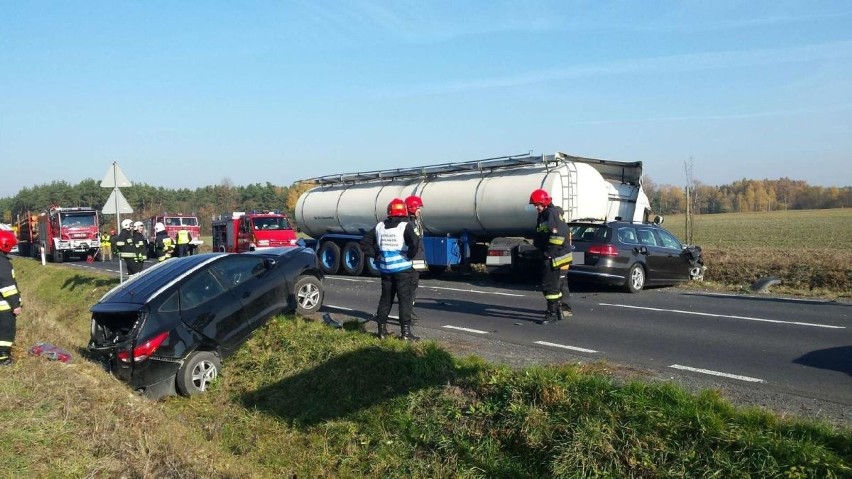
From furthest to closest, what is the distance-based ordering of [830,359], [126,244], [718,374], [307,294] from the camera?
[126,244] < [307,294] < [830,359] < [718,374]

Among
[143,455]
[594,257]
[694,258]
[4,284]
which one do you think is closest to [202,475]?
[143,455]

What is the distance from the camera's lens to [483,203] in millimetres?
16984

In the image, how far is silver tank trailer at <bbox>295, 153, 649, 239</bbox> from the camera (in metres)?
15.7

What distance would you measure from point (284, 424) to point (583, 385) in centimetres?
325

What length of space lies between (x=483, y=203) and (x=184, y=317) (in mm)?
9946

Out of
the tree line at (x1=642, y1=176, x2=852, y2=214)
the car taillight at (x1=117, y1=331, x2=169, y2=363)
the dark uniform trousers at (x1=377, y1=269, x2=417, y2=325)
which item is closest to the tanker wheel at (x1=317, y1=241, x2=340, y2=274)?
the dark uniform trousers at (x1=377, y1=269, x2=417, y2=325)

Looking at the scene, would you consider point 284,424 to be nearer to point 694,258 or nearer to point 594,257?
point 594,257

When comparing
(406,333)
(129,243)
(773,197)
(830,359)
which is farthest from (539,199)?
(773,197)

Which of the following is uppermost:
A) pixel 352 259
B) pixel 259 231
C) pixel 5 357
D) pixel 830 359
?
pixel 259 231

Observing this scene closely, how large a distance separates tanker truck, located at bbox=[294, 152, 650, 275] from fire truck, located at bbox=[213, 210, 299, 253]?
3.31 m

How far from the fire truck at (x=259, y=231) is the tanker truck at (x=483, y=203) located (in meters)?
3.31

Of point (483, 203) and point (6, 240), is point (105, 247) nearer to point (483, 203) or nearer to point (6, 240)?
point (483, 203)

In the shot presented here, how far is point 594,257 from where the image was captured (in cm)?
1395

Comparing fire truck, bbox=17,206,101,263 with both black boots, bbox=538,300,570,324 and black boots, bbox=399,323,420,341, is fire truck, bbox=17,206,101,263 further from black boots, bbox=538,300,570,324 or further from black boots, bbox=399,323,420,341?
black boots, bbox=399,323,420,341
